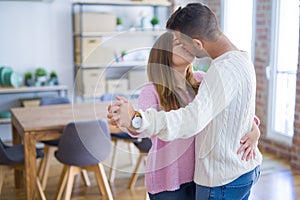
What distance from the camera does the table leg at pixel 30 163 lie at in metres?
2.75

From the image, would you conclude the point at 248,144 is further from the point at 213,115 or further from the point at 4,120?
the point at 4,120

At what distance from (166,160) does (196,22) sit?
492mm

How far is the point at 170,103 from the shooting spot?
50.9 inches

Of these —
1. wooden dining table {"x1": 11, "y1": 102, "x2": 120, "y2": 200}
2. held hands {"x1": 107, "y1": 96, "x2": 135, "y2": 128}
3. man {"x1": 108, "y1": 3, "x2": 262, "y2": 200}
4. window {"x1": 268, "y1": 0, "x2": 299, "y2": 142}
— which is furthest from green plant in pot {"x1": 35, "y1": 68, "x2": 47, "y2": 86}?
held hands {"x1": 107, "y1": 96, "x2": 135, "y2": 128}

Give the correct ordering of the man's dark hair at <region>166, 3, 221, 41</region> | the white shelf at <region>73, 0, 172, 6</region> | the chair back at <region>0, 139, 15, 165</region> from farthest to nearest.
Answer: the white shelf at <region>73, 0, 172, 6</region> < the chair back at <region>0, 139, 15, 165</region> < the man's dark hair at <region>166, 3, 221, 41</region>

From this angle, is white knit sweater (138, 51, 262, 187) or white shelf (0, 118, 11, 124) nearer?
white knit sweater (138, 51, 262, 187)

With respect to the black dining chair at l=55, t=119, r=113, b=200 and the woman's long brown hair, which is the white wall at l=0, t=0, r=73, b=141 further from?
the woman's long brown hair

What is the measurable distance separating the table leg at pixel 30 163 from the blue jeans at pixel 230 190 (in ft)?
5.75

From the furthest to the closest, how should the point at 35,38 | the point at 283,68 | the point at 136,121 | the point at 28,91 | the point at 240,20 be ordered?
the point at 35,38 → the point at 28,91 → the point at 240,20 → the point at 283,68 → the point at 136,121

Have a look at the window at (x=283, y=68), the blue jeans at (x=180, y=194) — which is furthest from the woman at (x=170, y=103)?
the window at (x=283, y=68)

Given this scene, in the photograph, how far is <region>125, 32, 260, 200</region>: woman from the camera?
1270 millimetres

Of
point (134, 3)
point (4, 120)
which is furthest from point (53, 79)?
point (134, 3)

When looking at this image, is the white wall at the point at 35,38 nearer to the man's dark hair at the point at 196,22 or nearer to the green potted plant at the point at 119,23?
the green potted plant at the point at 119,23

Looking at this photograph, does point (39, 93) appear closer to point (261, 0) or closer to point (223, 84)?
point (261, 0)
